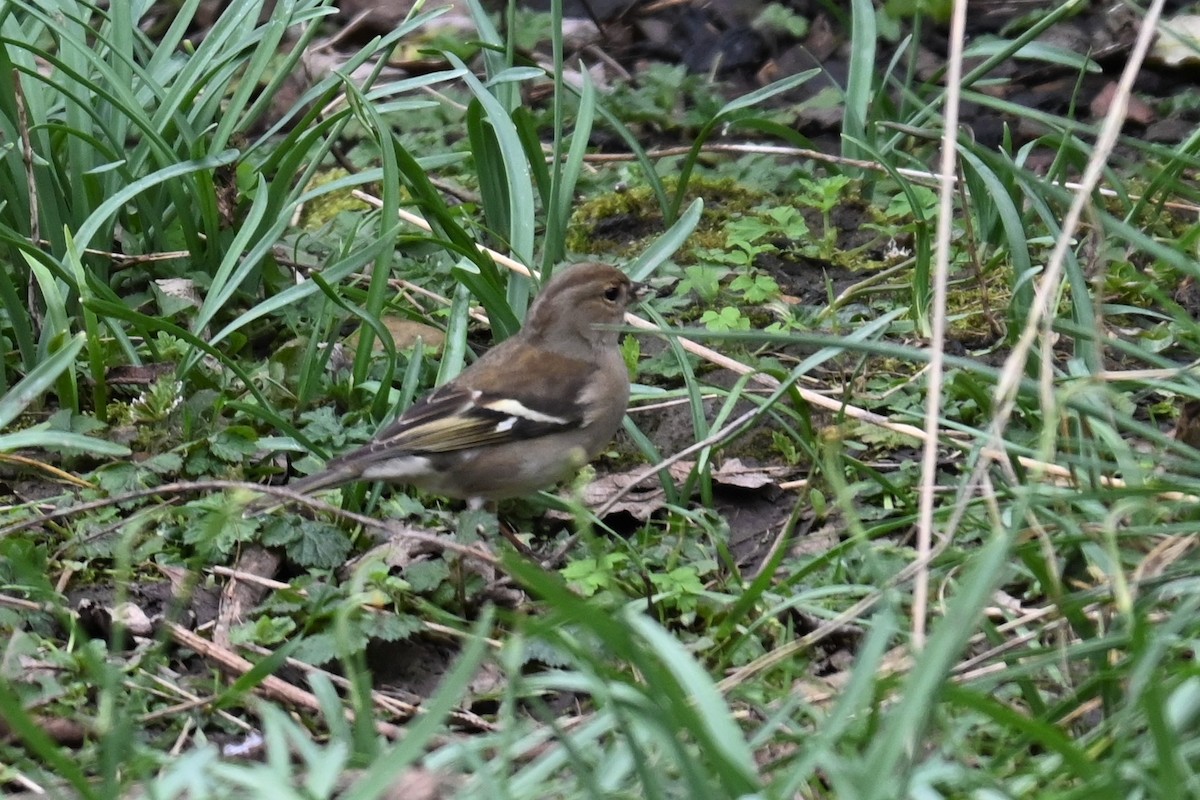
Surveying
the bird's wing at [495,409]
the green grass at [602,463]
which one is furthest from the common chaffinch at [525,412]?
the green grass at [602,463]

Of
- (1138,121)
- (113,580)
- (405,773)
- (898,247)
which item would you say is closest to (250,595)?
(113,580)

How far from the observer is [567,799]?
7.94 feet

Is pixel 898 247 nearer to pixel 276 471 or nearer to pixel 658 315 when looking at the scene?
pixel 658 315

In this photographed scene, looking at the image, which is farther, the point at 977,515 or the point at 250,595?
the point at 250,595

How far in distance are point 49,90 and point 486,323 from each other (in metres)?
1.76

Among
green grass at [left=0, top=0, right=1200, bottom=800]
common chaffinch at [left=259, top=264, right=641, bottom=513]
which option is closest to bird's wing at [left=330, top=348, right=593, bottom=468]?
common chaffinch at [left=259, top=264, right=641, bottom=513]

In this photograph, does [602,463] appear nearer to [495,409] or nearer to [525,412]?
[525,412]

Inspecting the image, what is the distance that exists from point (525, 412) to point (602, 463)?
1.23 ft

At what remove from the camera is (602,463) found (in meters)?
4.68

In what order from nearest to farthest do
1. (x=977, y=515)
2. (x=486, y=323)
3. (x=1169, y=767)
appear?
(x=1169, y=767) → (x=977, y=515) → (x=486, y=323)

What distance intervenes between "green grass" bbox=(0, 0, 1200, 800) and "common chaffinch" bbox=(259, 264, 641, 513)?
165mm

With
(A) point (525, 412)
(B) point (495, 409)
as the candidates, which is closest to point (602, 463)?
(A) point (525, 412)

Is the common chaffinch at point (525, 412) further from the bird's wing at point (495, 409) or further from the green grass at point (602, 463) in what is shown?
the green grass at point (602, 463)

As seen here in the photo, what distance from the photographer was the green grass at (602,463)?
2.38 m
